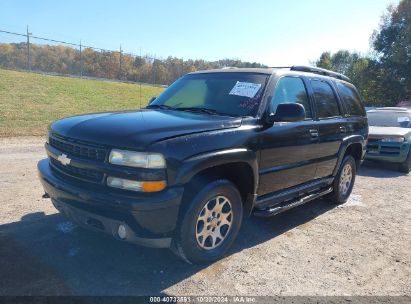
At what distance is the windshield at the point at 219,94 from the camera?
411cm

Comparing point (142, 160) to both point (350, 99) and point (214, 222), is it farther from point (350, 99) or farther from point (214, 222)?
point (350, 99)

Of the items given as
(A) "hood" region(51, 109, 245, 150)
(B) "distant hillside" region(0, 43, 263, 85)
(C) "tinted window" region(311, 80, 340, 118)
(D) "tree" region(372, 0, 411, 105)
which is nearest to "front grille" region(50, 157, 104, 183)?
(A) "hood" region(51, 109, 245, 150)

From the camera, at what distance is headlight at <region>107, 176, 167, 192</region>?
3.01 m

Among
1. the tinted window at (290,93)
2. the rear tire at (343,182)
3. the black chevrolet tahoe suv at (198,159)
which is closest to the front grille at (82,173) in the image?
the black chevrolet tahoe suv at (198,159)

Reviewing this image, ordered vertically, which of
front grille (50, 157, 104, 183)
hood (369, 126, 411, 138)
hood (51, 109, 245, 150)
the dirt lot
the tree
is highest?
the tree

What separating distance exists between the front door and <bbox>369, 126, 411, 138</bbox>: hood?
526 centimetres

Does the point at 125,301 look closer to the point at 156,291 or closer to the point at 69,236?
the point at 156,291

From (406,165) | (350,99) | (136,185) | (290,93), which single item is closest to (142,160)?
(136,185)

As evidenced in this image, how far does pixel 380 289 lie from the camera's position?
3.45m

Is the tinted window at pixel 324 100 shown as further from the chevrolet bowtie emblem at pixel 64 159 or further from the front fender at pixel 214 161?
the chevrolet bowtie emblem at pixel 64 159

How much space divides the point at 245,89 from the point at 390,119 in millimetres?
7876

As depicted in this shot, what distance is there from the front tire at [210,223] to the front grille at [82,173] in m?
0.80

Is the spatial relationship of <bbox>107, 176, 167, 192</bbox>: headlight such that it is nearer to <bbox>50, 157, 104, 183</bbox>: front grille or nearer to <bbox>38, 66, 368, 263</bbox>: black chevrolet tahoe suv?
<bbox>38, 66, 368, 263</bbox>: black chevrolet tahoe suv

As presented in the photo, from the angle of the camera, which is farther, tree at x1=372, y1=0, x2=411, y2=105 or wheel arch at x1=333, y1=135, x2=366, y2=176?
tree at x1=372, y1=0, x2=411, y2=105
